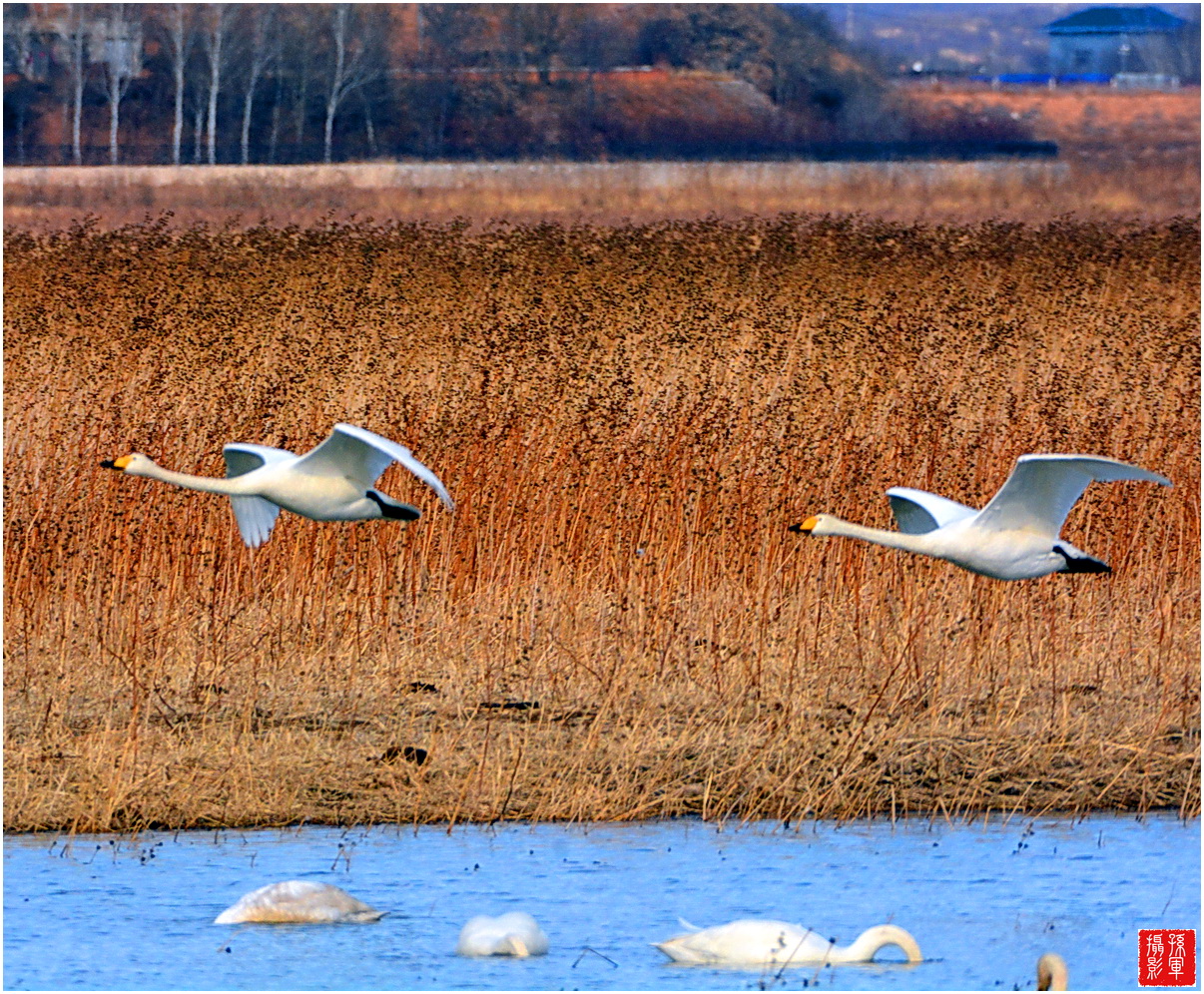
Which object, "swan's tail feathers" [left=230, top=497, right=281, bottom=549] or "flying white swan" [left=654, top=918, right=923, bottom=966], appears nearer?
"flying white swan" [left=654, top=918, right=923, bottom=966]

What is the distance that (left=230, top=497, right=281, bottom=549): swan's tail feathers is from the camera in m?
8.26

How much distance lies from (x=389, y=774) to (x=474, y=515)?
6.72 feet

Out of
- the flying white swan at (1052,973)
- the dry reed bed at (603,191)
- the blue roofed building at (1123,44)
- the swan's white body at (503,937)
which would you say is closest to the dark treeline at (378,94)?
the dry reed bed at (603,191)

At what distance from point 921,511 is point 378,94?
50.1 m

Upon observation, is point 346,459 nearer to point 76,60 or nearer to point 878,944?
point 878,944

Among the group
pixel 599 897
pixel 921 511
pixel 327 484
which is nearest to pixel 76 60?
pixel 921 511

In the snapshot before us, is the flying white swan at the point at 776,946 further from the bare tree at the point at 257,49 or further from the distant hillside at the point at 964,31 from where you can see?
the distant hillside at the point at 964,31

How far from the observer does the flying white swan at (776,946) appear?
21.2ft

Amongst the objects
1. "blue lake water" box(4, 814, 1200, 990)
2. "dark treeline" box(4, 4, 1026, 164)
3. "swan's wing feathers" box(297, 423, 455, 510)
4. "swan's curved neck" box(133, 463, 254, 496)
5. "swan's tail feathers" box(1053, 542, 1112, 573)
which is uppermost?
"dark treeline" box(4, 4, 1026, 164)

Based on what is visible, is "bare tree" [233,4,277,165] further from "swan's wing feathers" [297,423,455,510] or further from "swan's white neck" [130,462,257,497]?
"swan's wing feathers" [297,423,455,510]

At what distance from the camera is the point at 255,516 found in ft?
27.3

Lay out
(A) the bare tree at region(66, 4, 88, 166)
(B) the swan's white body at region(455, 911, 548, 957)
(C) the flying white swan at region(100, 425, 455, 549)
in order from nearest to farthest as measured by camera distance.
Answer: (B) the swan's white body at region(455, 911, 548, 957) < (C) the flying white swan at region(100, 425, 455, 549) < (A) the bare tree at region(66, 4, 88, 166)

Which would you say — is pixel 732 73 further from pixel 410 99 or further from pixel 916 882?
pixel 916 882

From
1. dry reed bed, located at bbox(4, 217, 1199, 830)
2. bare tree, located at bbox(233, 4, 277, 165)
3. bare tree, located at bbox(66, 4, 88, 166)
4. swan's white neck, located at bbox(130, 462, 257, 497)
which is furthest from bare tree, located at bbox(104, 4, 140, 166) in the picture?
swan's white neck, located at bbox(130, 462, 257, 497)
